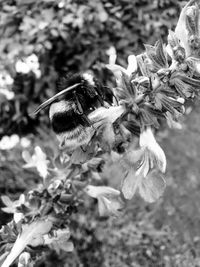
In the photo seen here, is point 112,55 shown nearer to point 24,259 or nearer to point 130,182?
point 130,182

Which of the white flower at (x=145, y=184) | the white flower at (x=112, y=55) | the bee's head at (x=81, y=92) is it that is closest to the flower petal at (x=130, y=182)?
the white flower at (x=145, y=184)

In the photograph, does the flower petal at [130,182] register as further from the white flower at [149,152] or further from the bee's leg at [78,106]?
the bee's leg at [78,106]

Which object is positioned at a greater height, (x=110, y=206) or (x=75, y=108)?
(x=75, y=108)

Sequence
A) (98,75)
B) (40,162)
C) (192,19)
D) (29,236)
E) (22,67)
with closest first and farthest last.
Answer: (192,19) < (29,236) < (40,162) < (22,67) < (98,75)

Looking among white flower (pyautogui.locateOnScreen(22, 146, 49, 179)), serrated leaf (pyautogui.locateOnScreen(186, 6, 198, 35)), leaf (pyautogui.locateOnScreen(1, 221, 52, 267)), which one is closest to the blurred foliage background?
white flower (pyautogui.locateOnScreen(22, 146, 49, 179))

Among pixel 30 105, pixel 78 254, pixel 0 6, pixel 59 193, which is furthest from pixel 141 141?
pixel 0 6

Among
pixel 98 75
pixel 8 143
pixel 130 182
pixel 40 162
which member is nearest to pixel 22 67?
pixel 8 143
